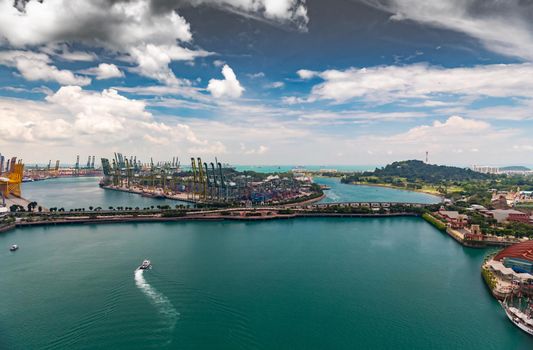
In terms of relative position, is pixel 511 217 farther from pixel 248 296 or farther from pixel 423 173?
pixel 423 173

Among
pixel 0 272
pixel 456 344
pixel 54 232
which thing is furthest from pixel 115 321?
pixel 54 232

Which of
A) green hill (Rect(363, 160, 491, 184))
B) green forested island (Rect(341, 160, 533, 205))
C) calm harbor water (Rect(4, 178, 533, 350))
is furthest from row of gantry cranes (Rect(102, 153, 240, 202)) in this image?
green hill (Rect(363, 160, 491, 184))

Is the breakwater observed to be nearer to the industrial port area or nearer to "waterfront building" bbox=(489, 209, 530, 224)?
the industrial port area

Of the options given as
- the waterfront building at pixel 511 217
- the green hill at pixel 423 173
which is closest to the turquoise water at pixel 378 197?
the waterfront building at pixel 511 217

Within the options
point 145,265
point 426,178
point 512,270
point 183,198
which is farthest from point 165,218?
point 426,178

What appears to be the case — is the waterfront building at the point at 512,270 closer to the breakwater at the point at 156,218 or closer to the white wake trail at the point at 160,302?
the white wake trail at the point at 160,302
